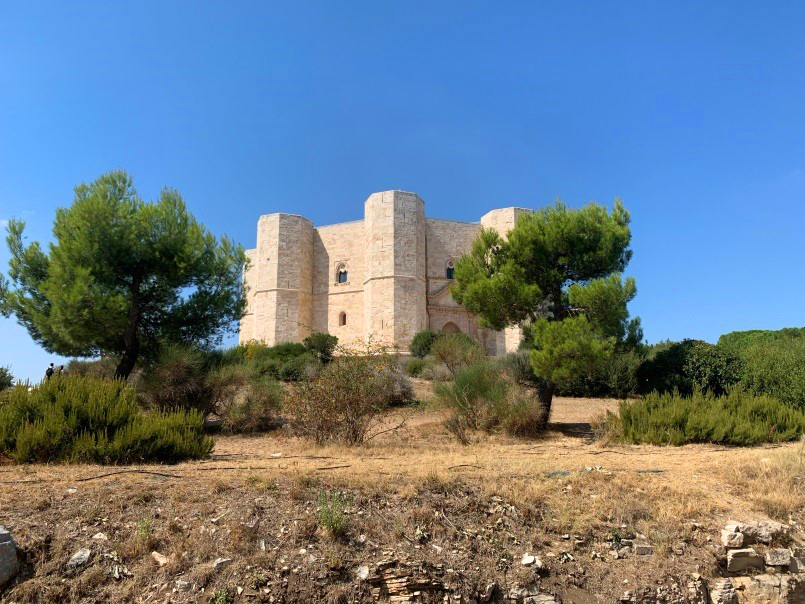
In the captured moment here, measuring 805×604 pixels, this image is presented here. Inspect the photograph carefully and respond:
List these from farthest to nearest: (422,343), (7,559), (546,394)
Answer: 1. (422,343)
2. (546,394)
3. (7,559)

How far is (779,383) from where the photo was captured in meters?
11.4

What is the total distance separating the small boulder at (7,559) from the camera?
365 cm

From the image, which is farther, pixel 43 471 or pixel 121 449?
pixel 121 449

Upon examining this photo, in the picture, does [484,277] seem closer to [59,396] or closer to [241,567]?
[59,396]

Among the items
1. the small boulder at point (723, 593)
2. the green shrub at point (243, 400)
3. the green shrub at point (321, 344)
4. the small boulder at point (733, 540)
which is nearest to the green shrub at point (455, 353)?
the green shrub at point (321, 344)

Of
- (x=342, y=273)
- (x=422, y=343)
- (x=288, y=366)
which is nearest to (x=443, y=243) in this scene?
(x=342, y=273)

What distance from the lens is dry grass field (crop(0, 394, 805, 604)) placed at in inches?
152

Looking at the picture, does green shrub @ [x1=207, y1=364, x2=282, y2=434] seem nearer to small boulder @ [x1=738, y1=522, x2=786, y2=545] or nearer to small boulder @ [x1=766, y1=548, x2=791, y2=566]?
small boulder @ [x1=738, y1=522, x2=786, y2=545]

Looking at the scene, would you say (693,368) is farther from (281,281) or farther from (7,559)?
(281,281)

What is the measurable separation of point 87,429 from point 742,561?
643cm

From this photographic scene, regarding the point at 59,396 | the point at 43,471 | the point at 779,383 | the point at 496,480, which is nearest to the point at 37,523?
the point at 43,471

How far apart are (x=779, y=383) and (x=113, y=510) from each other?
11847 millimetres

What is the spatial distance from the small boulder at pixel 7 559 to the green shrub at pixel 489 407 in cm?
690

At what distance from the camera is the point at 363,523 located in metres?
4.52
